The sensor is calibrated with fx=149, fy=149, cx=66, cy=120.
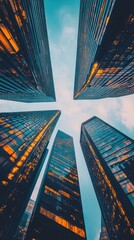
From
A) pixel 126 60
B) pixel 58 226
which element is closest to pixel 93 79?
pixel 126 60

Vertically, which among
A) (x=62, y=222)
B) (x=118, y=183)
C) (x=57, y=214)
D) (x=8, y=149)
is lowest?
(x=62, y=222)

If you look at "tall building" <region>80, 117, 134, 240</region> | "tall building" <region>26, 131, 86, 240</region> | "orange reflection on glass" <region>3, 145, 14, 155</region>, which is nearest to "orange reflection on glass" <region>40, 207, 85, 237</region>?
"tall building" <region>26, 131, 86, 240</region>

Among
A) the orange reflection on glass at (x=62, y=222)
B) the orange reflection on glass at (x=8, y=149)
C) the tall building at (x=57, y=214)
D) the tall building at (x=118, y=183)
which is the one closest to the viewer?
the orange reflection on glass at (x=8, y=149)

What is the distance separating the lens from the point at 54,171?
189 ft

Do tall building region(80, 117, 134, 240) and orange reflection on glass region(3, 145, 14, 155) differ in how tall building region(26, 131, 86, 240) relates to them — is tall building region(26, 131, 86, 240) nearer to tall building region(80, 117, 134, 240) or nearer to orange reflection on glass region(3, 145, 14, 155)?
tall building region(80, 117, 134, 240)

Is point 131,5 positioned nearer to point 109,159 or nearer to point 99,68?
point 99,68

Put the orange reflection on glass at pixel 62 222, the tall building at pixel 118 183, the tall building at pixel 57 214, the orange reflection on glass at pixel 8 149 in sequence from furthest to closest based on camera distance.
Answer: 1. the orange reflection on glass at pixel 62 222
2. the tall building at pixel 118 183
3. the tall building at pixel 57 214
4. the orange reflection on glass at pixel 8 149

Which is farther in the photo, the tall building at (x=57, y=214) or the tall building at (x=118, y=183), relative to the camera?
the tall building at (x=118, y=183)

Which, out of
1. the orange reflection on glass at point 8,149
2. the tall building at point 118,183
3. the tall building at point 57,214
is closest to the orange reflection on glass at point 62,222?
the tall building at point 57,214

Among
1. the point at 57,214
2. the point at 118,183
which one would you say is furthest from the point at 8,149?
the point at 118,183

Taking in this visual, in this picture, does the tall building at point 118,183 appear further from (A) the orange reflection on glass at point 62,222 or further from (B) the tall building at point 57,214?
(A) the orange reflection on glass at point 62,222

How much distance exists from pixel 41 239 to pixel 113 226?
78.0 ft

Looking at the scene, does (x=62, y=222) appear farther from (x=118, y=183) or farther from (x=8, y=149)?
(x=8, y=149)

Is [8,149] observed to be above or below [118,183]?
above
